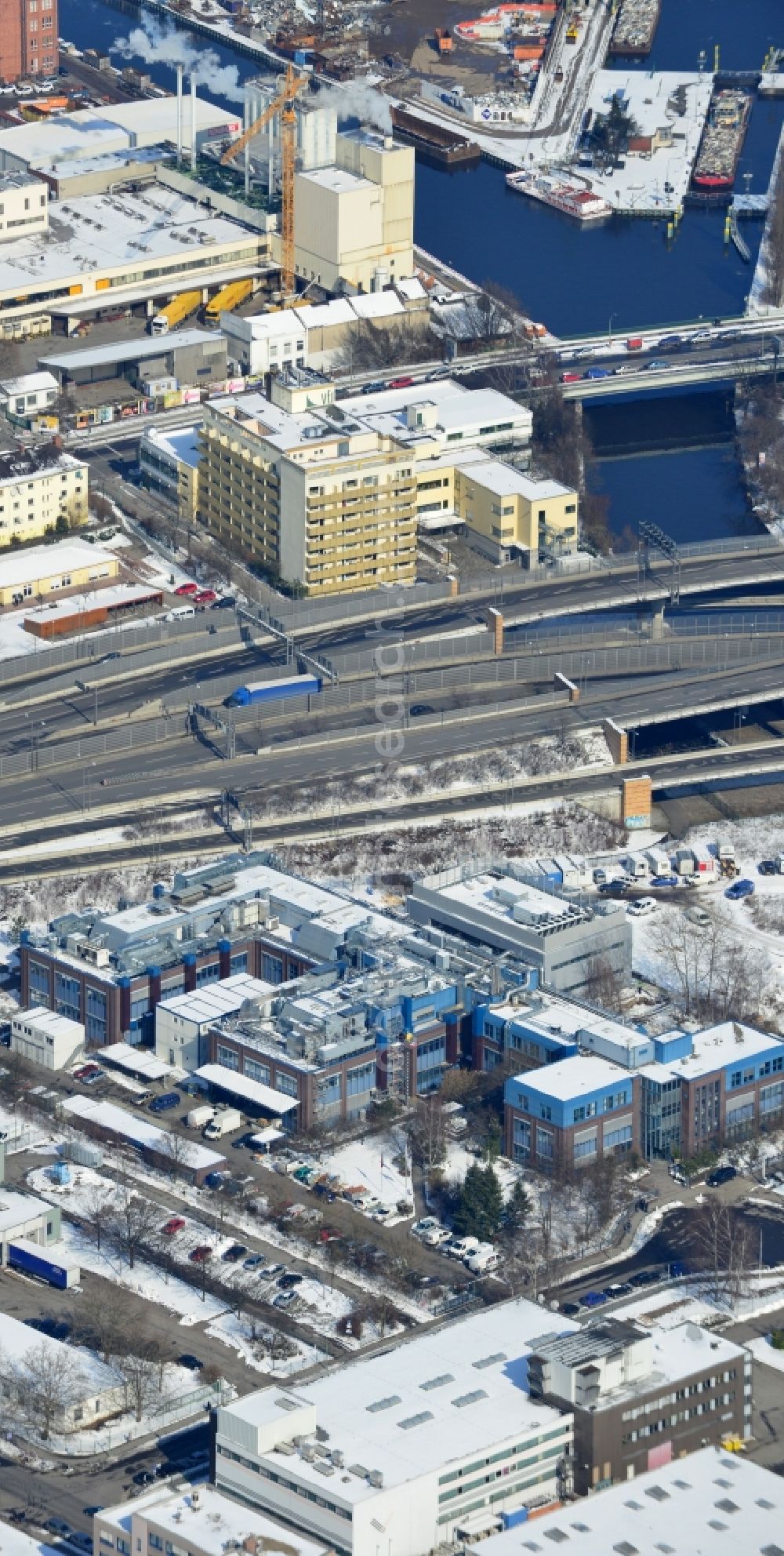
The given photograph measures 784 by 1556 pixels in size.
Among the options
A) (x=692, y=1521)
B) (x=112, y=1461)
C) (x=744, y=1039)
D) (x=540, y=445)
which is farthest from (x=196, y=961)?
(x=540, y=445)

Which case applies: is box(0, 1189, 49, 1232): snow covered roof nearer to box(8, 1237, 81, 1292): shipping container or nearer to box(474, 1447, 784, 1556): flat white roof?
box(8, 1237, 81, 1292): shipping container

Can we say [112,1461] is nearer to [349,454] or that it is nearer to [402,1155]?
[402,1155]

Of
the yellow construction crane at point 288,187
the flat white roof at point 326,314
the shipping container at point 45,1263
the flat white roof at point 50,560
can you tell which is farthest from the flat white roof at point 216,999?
the yellow construction crane at point 288,187

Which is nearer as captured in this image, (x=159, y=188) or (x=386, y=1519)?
(x=386, y=1519)

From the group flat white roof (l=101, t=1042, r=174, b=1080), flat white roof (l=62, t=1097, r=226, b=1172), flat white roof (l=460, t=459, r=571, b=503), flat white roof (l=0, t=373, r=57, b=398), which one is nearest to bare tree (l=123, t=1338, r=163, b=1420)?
flat white roof (l=62, t=1097, r=226, b=1172)

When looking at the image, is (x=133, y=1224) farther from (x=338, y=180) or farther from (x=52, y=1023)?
(x=338, y=180)

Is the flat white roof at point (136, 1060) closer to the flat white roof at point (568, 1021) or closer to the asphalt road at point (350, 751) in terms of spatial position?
the flat white roof at point (568, 1021)
